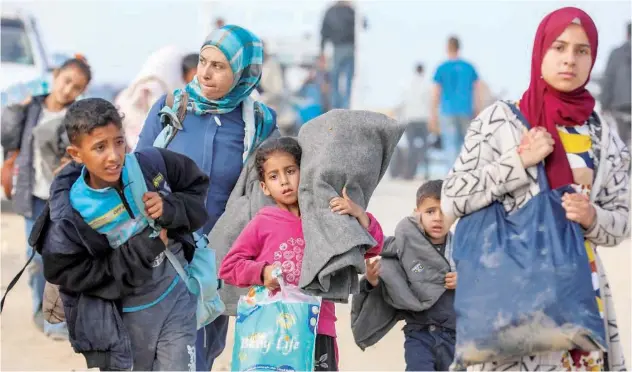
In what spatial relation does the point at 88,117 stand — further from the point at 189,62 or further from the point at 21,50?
the point at 21,50

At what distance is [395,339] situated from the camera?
9.69m

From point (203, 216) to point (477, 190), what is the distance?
1.24 m

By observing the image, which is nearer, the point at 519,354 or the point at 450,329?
the point at 519,354

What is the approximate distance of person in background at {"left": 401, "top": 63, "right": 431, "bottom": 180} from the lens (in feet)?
68.6

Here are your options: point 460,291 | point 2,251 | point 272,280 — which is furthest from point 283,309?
point 2,251

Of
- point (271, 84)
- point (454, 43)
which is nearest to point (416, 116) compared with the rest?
point (271, 84)

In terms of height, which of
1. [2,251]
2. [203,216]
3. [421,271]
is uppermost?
[203,216]

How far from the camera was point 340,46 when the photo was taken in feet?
64.5

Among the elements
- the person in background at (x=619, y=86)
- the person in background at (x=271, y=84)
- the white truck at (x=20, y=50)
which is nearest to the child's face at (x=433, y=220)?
the white truck at (x=20, y=50)

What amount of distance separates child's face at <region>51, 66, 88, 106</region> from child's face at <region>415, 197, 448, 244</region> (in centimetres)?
341

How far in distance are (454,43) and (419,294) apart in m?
10.9

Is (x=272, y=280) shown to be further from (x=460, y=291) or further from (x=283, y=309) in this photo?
(x=460, y=291)

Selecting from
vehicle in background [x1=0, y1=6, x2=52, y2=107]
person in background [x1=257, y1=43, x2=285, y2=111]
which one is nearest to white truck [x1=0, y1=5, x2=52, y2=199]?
vehicle in background [x1=0, y1=6, x2=52, y2=107]

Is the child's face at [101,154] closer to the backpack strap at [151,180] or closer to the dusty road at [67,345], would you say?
the backpack strap at [151,180]
